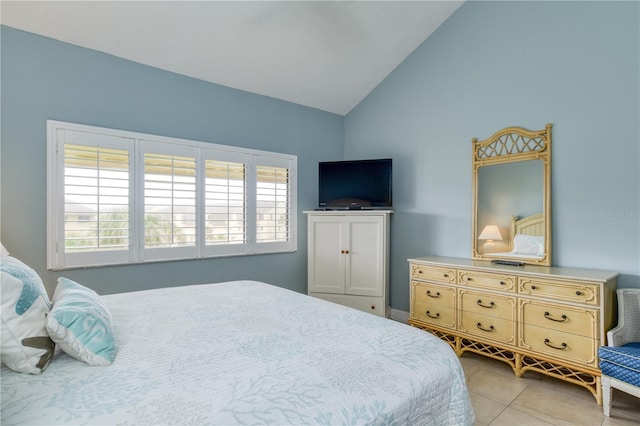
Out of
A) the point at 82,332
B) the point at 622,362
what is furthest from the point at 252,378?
the point at 622,362

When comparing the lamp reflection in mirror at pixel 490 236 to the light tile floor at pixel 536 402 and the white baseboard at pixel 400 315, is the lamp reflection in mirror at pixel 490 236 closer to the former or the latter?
the light tile floor at pixel 536 402

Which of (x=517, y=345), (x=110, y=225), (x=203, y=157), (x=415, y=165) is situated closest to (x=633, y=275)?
(x=517, y=345)

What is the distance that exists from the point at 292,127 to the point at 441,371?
336cm

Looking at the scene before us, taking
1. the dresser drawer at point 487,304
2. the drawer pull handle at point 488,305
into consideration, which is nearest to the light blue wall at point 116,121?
the dresser drawer at point 487,304

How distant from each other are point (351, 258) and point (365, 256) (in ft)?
0.53

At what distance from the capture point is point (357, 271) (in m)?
3.73

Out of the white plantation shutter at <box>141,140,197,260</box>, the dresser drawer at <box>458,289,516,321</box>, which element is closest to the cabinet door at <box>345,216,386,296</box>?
the dresser drawer at <box>458,289,516,321</box>

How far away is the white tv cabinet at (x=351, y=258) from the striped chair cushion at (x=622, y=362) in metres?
1.88

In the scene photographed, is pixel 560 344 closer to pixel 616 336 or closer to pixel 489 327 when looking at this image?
pixel 616 336

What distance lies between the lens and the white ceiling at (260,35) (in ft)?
8.46

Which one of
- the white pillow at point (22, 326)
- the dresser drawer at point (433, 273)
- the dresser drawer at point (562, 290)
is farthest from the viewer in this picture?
the dresser drawer at point (433, 273)

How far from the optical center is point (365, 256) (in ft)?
12.1

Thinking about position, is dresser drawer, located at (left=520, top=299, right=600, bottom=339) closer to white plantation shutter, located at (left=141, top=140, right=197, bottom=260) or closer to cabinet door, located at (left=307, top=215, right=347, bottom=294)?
cabinet door, located at (left=307, top=215, right=347, bottom=294)

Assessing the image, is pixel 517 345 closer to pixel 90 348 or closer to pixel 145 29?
pixel 90 348
